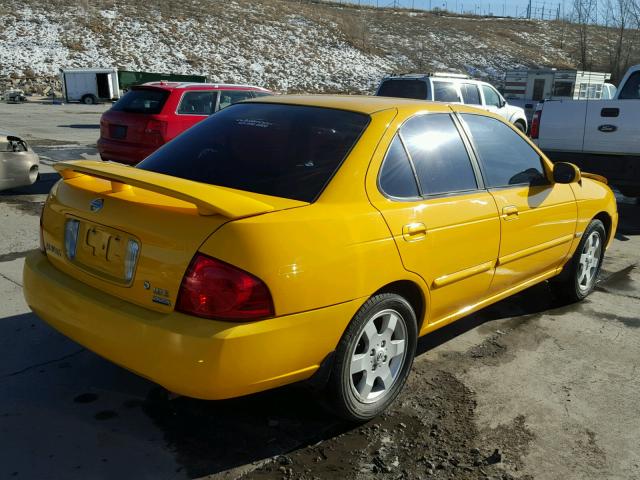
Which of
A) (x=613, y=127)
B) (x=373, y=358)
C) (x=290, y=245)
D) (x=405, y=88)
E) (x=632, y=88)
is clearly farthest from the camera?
(x=405, y=88)

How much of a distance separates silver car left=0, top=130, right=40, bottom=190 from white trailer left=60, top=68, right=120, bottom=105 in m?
29.3

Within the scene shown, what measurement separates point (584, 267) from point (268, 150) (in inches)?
125

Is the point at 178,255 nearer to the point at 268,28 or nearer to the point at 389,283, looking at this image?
the point at 389,283

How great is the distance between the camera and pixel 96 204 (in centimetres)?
282

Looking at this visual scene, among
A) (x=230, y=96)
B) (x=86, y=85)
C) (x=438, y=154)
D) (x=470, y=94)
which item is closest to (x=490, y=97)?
(x=470, y=94)

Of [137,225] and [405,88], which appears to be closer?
[137,225]

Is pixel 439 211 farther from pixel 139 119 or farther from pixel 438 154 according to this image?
pixel 139 119

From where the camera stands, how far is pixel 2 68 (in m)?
39.2

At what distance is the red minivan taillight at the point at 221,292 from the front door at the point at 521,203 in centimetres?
195

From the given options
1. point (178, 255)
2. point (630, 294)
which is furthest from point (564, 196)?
point (178, 255)

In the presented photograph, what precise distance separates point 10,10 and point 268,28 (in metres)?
20.3

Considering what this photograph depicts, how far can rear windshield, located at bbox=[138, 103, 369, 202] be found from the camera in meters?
3.02

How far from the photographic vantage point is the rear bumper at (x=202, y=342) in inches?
95.8

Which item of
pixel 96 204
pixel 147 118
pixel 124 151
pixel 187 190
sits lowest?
pixel 124 151
